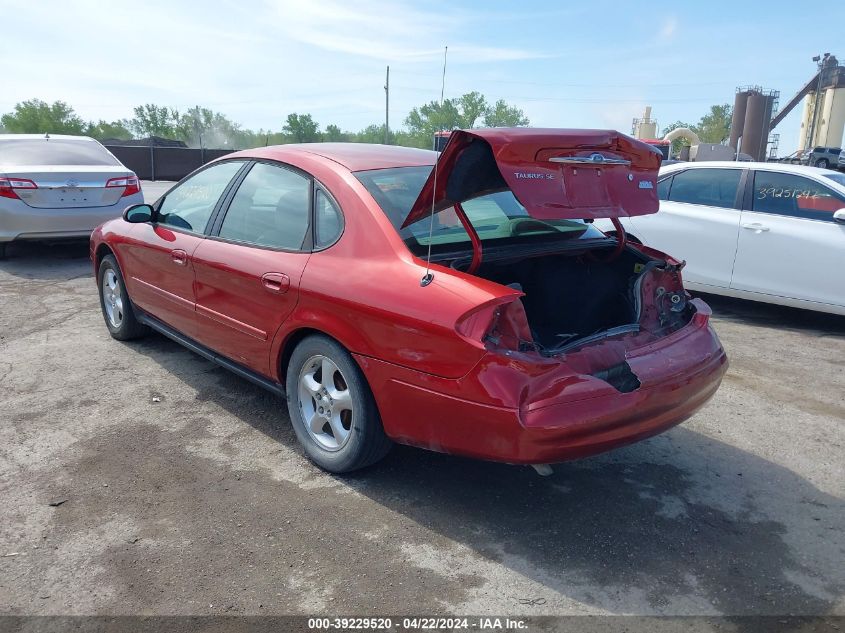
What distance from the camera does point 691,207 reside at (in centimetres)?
699

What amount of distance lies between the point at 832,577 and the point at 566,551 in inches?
40.2

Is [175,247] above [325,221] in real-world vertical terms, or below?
below

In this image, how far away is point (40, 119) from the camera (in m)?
64.0

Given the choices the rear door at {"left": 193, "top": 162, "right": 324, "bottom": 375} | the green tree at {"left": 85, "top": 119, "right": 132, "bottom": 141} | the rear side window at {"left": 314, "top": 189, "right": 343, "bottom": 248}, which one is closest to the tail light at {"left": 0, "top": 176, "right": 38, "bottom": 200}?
the rear door at {"left": 193, "top": 162, "right": 324, "bottom": 375}

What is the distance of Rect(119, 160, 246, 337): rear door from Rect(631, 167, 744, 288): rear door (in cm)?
449

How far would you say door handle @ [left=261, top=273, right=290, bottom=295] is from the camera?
11.4 ft

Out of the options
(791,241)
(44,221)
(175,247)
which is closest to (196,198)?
(175,247)

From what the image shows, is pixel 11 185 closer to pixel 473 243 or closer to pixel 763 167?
pixel 473 243

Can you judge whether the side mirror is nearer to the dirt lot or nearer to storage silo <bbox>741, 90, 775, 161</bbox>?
the dirt lot

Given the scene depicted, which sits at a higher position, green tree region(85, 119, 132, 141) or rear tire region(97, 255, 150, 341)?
green tree region(85, 119, 132, 141)


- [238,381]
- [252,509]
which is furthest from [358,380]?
[238,381]

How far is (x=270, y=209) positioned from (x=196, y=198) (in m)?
0.93

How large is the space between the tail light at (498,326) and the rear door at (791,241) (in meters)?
4.54

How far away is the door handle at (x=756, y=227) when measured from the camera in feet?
21.2
